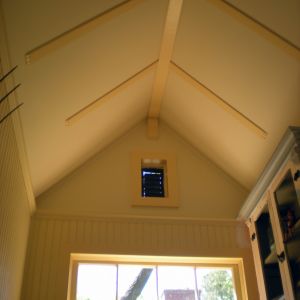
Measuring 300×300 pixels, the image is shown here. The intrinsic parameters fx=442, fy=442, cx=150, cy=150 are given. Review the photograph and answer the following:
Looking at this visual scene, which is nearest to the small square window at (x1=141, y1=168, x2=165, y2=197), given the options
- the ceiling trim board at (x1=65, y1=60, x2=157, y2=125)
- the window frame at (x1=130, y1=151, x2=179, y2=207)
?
the window frame at (x1=130, y1=151, x2=179, y2=207)

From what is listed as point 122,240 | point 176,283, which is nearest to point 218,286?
point 176,283

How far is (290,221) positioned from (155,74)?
1597 millimetres

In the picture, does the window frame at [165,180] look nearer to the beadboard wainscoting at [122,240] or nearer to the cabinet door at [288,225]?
the beadboard wainscoting at [122,240]

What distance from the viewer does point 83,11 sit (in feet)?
7.93

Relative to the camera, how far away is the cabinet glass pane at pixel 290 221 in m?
2.54

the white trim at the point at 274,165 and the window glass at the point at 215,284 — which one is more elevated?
the white trim at the point at 274,165

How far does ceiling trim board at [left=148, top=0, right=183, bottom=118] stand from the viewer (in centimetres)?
290

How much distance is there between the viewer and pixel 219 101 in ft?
10.9

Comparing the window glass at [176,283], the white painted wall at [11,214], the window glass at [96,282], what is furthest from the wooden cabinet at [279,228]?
the white painted wall at [11,214]

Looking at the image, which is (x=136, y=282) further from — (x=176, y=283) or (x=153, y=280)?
(x=176, y=283)

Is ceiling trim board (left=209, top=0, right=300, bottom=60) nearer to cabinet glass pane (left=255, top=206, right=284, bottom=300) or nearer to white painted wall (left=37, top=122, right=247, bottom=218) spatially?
cabinet glass pane (left=255, top=206, right=284, bottom=300)

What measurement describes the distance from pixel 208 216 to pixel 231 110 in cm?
92

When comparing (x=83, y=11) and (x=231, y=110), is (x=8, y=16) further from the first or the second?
(x=231, y=110)

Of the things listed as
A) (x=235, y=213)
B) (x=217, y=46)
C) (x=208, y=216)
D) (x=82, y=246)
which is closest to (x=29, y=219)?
(x=82, y=246)
